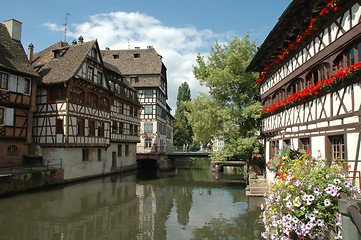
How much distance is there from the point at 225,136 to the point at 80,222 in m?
14.2

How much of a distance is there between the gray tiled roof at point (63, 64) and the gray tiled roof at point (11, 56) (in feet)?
6.20

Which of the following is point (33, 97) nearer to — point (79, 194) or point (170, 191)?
point (79, 194)

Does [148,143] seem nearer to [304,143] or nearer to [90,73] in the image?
[90,73]

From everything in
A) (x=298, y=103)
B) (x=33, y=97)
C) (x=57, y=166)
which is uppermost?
(x=33, y=97)

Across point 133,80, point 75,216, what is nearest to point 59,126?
point 75,216

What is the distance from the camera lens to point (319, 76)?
36.4 ft

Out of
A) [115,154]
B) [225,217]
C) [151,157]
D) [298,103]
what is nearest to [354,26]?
[298,103]

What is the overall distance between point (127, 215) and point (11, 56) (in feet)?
51.2

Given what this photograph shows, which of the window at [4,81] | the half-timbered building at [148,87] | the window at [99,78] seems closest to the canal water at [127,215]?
the window at [4,81]

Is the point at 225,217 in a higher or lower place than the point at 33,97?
lower

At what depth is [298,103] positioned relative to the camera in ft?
41.7

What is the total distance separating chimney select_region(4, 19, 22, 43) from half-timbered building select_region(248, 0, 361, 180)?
67.5 ft

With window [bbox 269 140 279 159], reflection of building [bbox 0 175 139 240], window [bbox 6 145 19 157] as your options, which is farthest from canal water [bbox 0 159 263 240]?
window [bbox 6 145 19 157]

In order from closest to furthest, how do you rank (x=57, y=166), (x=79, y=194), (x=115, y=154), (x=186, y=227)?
(x=186, y=227) < (x=79, y=194) < (x=57, y=166) < (x=115, y=154)
